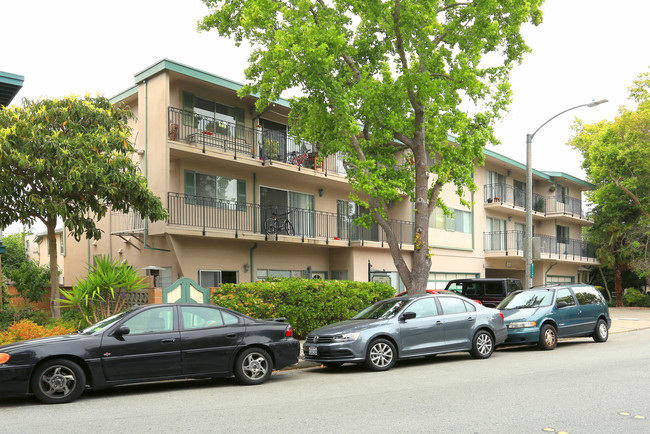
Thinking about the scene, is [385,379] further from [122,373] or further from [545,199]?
[545,199]

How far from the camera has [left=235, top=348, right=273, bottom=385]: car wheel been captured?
9.79m

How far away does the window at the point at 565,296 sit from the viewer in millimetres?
15414

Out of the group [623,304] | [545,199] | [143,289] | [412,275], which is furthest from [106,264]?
[623,304]

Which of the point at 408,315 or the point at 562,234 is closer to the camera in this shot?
the point at 408,315

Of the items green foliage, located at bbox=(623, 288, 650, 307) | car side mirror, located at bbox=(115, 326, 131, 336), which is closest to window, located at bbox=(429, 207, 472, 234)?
green foliage, located at bbox=(623, 288, 650, 307)

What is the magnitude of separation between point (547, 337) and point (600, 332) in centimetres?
272

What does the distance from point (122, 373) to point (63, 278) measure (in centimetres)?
1707

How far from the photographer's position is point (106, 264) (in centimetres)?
1385

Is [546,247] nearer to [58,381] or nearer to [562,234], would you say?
[562,234]

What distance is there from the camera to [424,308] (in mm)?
12414

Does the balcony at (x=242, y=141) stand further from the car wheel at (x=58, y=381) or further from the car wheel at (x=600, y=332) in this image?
the car wheel at (x=58, y=381)

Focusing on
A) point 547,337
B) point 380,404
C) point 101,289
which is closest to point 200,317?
point 380,404

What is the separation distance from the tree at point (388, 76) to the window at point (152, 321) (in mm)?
7358

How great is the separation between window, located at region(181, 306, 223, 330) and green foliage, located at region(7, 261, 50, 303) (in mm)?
12410
